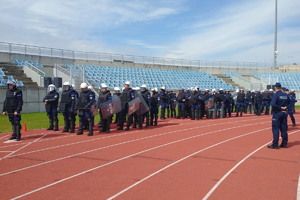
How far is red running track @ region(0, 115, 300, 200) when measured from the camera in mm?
5023

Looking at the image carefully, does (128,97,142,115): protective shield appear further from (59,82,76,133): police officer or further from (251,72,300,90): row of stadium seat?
(251,72,300,90): row of stadium seat

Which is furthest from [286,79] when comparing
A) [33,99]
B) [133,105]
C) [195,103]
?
[133,105]

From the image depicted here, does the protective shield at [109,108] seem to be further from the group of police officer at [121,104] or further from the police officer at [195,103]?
the police officer at [195,103]

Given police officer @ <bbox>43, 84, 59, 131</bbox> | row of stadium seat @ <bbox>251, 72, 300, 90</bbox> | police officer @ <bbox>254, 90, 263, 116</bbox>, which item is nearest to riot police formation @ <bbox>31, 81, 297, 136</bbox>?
police officer @ <bbox>43, 84, 59, 131</bbox>

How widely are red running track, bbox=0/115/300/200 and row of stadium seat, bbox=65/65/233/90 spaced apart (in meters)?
17.7

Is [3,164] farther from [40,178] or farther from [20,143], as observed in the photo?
[20,143]

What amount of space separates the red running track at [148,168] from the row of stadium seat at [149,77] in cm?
1773

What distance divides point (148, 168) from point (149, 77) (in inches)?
1086

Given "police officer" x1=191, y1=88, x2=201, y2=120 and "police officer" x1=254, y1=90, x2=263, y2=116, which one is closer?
"police officer" x1=191, y1=88, x2=201, y2=120

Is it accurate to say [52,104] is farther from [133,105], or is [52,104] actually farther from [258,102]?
[258,102]

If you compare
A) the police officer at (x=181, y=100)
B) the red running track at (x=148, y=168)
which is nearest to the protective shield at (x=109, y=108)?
the red running track at (x=148, y=168)

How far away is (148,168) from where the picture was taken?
6.47 m

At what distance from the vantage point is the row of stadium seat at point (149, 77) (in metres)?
29.2

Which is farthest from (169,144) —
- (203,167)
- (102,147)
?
(203,167)
